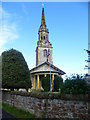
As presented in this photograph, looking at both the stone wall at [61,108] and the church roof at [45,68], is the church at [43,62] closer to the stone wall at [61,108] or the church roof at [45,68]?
the church roof at [45,68]

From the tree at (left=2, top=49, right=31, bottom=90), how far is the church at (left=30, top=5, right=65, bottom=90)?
79.0ft

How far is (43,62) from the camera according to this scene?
1971 inches

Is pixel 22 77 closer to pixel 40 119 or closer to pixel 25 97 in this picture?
pixel 25 97

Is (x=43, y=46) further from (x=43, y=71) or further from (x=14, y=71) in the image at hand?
(x=14, y=71)

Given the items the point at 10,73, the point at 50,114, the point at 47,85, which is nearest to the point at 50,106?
the point at 50,114

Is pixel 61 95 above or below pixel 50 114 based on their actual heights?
above

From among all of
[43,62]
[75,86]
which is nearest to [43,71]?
[43,62]

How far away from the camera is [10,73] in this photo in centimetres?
1988

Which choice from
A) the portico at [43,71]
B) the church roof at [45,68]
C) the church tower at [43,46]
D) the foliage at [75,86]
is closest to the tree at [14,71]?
the foliage at [75,86]

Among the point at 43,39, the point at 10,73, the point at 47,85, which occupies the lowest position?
the point at 47,85

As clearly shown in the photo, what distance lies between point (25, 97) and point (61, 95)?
13.2ft

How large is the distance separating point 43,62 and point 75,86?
134ft

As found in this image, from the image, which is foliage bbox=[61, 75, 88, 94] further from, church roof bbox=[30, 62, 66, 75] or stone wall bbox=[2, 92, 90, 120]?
church roof bbox=[30, 62, 66, 75]

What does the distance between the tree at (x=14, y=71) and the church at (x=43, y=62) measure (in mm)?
24084
